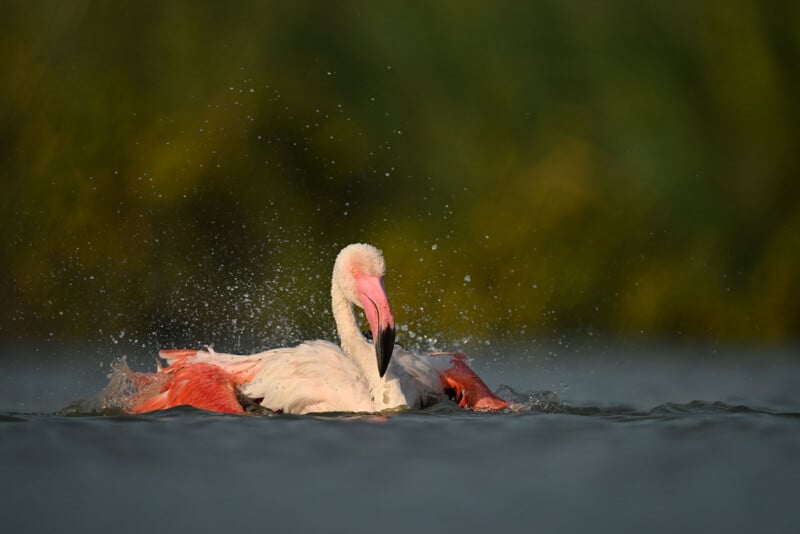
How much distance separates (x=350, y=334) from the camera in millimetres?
8039

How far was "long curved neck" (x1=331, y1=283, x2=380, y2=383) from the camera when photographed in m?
7.85

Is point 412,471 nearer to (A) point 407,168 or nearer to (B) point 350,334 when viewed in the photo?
(B) point 350,334

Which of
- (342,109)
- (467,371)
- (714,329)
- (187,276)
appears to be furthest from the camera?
(342,109)

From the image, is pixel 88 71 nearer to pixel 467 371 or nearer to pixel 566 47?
pixel 566 47

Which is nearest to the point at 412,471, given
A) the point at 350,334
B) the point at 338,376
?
the point at 338,376

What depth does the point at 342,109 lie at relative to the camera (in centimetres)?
1611

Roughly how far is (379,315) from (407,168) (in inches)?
320

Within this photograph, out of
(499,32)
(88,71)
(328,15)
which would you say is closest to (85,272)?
(88,71)

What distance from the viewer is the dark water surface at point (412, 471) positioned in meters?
4.95

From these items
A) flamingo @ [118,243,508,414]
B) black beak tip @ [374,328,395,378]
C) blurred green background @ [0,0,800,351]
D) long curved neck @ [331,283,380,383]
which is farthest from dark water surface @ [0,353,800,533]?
blurred green background @ [0,0,800,351]

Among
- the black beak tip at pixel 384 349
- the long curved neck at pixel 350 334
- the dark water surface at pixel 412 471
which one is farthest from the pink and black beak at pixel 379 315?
the dark water surface at pixel 412 471

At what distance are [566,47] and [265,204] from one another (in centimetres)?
546

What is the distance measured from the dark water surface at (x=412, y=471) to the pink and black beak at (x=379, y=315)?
404 millimetres

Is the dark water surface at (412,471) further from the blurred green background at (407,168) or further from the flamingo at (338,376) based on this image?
the blurred green background at (407,168)
